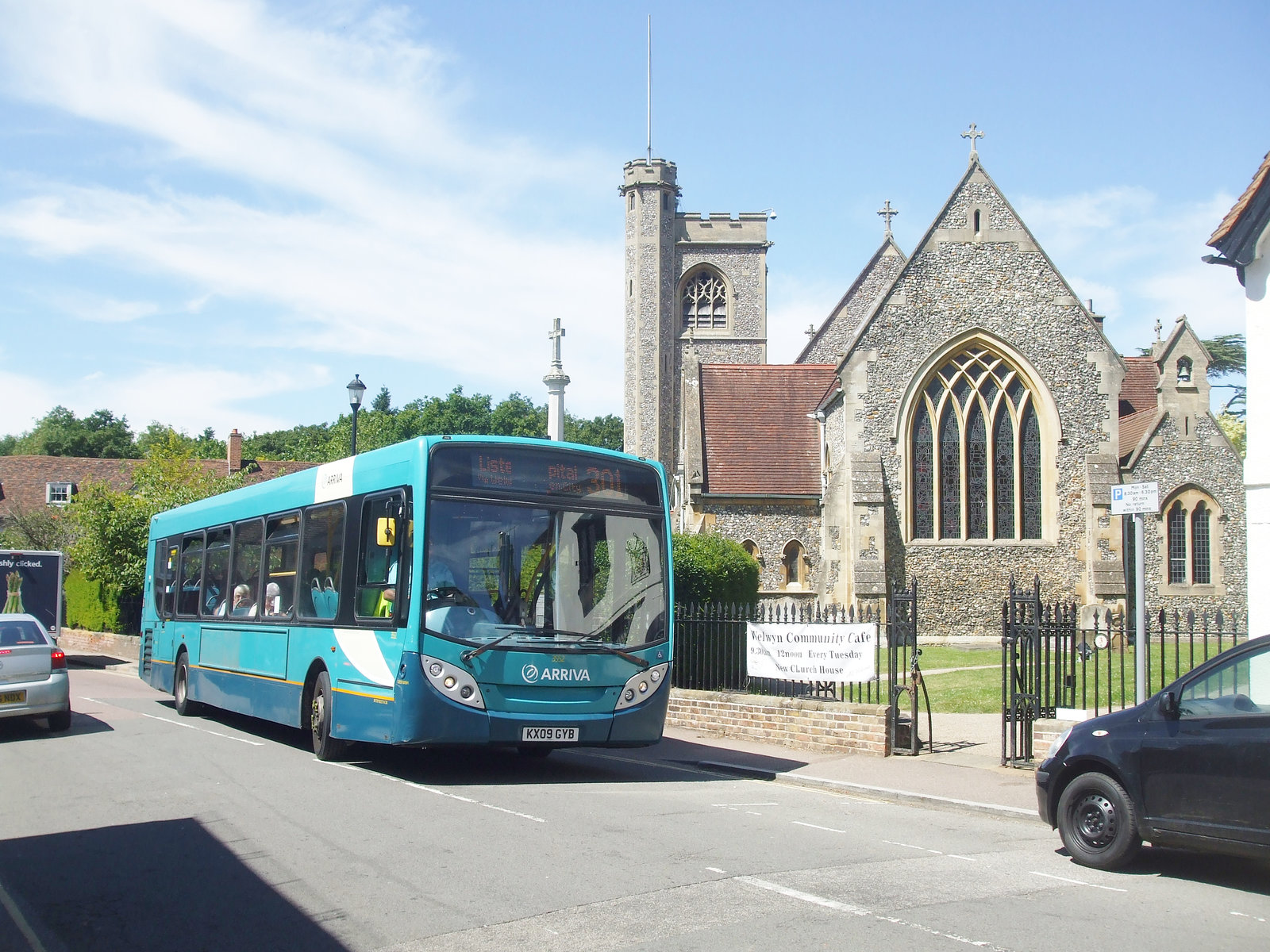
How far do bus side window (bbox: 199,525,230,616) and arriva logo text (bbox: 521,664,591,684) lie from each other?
6.16 m

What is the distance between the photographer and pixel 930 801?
32.5ft

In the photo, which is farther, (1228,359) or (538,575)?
(1228,359)

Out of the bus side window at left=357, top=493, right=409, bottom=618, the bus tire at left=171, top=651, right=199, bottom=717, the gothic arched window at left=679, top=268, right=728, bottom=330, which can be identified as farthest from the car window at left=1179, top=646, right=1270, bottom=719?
the gothic arched window at left=679, top=268, right=728, bottom=330

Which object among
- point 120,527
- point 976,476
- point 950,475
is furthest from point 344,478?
point 120,527

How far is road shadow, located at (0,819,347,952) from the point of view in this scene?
17.9 feet

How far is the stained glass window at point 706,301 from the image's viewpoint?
59469mm

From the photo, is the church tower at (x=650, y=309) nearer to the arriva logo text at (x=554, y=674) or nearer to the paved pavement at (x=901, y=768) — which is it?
the paved pavement at (x=901, y=768)

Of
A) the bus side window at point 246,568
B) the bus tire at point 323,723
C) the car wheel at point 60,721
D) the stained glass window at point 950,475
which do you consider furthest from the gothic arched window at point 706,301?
the bus tire at point 323,723

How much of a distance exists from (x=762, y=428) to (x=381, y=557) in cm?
2639

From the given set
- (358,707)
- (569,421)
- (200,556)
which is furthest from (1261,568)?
(569,421)

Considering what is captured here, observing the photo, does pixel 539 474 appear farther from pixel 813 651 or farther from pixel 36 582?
pixel 36 582

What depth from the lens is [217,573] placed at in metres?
15.1

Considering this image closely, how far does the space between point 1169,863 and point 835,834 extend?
2.27 meters

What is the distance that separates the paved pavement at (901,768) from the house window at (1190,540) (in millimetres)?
18750
